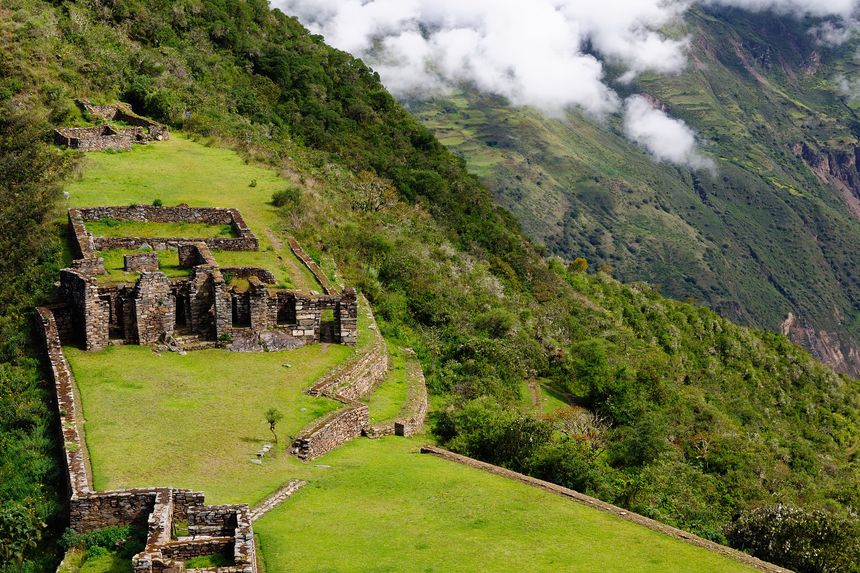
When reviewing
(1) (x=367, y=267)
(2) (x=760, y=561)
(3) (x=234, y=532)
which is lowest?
(2) (x=760, y=561)

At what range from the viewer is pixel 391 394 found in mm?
30594

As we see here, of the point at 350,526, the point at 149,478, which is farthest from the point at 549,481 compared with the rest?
the point at 149,478

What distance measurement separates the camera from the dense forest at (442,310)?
24875mm

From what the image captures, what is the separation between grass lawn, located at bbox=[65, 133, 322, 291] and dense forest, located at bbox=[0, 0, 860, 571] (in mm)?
1557

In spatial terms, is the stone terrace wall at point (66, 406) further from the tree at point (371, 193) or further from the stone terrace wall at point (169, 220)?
the tree at point (371, 193)

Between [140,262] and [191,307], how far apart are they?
329 cm

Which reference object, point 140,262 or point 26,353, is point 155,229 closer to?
point 140,262

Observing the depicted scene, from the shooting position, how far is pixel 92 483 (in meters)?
19.1

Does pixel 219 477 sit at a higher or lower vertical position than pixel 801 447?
higher

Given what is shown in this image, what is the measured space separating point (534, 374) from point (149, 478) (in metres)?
27.0

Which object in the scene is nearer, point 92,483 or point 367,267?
point 92,483

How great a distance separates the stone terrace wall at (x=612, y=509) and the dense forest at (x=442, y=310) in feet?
4.80

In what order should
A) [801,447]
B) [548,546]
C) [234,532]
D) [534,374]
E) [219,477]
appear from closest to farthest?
[234,532]
[548,546]
[219,477]
[534,374]
[801,447]

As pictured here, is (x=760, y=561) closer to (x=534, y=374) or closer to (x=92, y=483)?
(x=92, y=483)
